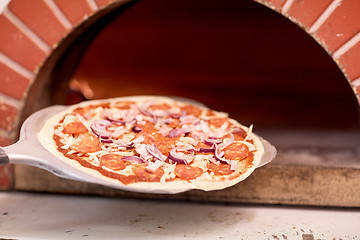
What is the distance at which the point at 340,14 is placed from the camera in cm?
138

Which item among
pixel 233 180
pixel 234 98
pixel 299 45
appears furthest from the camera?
pixel 299 45

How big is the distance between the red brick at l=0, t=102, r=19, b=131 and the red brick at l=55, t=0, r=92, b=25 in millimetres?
355

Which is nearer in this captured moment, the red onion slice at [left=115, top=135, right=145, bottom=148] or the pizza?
the pizza

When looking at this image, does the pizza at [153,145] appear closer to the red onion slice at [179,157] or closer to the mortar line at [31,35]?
the red onion slice at [179,157]

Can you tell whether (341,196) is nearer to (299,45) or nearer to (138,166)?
(138,166)

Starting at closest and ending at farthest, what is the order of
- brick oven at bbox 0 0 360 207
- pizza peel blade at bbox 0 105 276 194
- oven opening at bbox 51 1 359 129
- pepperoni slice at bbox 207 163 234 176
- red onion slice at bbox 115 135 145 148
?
1. pizza peel blade at bbox 0 105 276 194
2. pepperoni slice at bbox 207 163 234 176
3. red onion slice at bbox 115 135 145 148
4. brick oven at bbox 0 0 360 207
5. oven opening at bbox 51 1 359 129

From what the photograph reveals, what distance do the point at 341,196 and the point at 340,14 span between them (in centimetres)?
56

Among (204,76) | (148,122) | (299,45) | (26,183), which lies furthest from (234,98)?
(26,183)

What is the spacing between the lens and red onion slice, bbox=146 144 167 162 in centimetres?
129

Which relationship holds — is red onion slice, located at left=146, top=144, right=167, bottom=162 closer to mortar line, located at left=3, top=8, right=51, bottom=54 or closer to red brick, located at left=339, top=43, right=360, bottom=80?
mortar line, located at left=3, top=8, right=51, bottom=54

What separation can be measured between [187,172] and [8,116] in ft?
2.27

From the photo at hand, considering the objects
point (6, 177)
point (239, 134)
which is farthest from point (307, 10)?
point (6, 177)

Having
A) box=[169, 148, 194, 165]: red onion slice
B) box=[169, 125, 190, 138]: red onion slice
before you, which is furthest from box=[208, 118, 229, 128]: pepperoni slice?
box=[169, 148, 194, 165]: red onion slice

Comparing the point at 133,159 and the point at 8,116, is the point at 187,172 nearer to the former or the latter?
the point at 133,159
